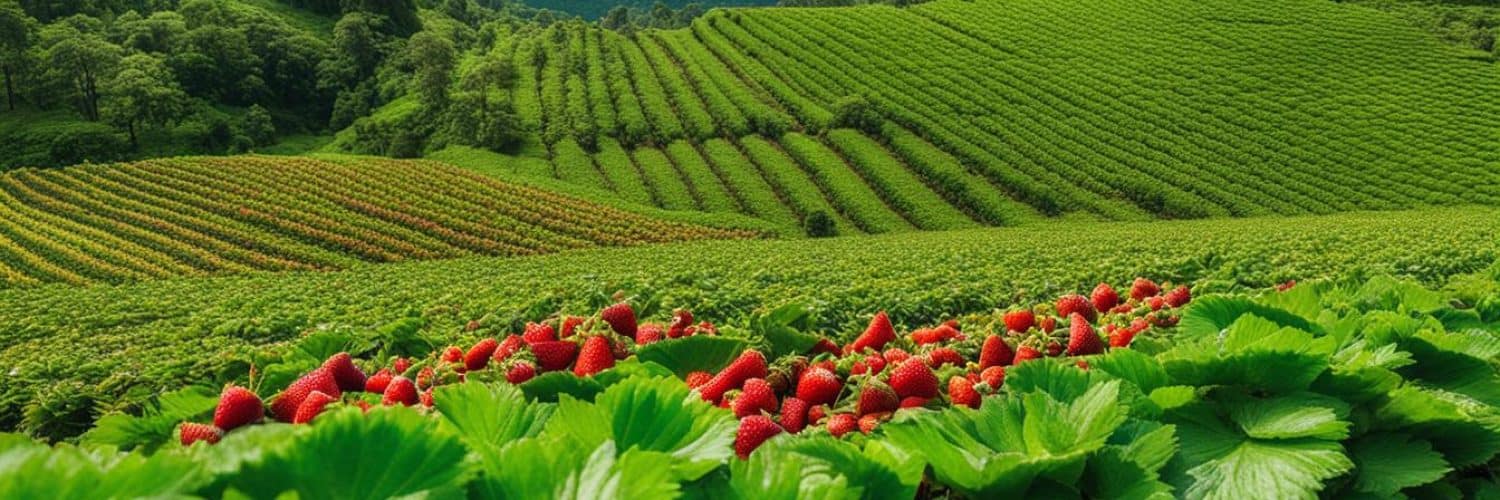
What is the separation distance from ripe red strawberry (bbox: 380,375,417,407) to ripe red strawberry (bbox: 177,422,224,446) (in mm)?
553

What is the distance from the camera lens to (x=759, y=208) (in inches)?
1615

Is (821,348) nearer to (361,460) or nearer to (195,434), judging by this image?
(195,434)

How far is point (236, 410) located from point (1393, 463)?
2188mm

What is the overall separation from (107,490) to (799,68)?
6390 centimetres

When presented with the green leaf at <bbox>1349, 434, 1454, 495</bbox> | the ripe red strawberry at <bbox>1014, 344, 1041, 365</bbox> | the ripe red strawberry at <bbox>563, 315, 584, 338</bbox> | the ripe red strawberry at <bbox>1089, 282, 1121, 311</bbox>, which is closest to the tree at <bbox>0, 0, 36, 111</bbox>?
the ripe red strawberry at <bbox>563, 315, 584, 338</bbox>

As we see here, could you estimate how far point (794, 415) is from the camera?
1.97m

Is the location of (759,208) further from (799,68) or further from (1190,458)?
(1190,458)

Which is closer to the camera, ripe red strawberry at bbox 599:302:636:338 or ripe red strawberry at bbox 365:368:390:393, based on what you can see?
ripe red strawberry at bbox 365:368:390:393

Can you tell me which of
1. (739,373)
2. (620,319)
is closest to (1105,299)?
(620,319)

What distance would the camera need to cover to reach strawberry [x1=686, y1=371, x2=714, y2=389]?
2195 mm

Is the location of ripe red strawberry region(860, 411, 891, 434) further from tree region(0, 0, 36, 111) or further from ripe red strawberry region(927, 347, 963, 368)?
tree region(0, 0, 36, 111)

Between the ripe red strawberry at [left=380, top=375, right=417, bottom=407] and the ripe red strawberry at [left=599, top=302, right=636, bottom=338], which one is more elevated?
the ripe red strawberry at [left=380, top=375, right=417, bottom=407]

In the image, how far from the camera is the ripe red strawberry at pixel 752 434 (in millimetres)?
1606

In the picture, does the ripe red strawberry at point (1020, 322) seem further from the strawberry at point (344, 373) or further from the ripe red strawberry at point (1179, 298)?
the strawberry at point (344, 373)
